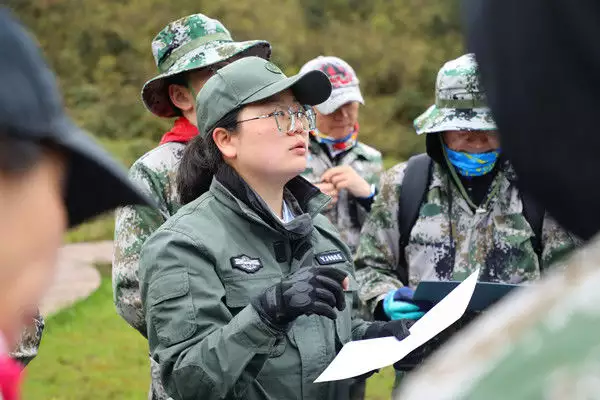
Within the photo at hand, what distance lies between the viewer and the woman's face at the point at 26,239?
3.80 ft

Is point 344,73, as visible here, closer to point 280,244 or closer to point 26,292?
point 280,244

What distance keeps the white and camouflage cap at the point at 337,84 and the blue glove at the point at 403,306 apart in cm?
220

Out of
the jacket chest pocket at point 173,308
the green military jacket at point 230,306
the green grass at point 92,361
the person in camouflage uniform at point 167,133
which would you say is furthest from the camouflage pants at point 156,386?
the green grass at point 92,361

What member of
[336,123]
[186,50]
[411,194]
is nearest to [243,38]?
[336,123]

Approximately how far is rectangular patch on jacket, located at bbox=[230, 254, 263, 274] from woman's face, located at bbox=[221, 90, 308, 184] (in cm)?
29

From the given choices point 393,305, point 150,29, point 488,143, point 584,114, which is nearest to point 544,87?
point 584,114

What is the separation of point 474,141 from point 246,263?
142 centimetres

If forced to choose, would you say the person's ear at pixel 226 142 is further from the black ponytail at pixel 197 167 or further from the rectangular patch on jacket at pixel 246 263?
the rectangular patch on jacket at pixel 246 263

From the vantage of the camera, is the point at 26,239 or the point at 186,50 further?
the point at 186,50

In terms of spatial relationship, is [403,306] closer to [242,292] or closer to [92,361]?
[242,292]

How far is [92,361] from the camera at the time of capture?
7.48 meters

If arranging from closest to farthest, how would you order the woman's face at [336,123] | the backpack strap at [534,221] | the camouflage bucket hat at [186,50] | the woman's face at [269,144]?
the woman's face at [269,144] < the backpack strap at [534,221] < the camouflage bucket hat at [186,50] < the woman's face at [336,123]

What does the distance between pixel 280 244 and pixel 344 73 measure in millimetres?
2968

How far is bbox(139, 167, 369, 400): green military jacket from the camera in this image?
2.81 metres
